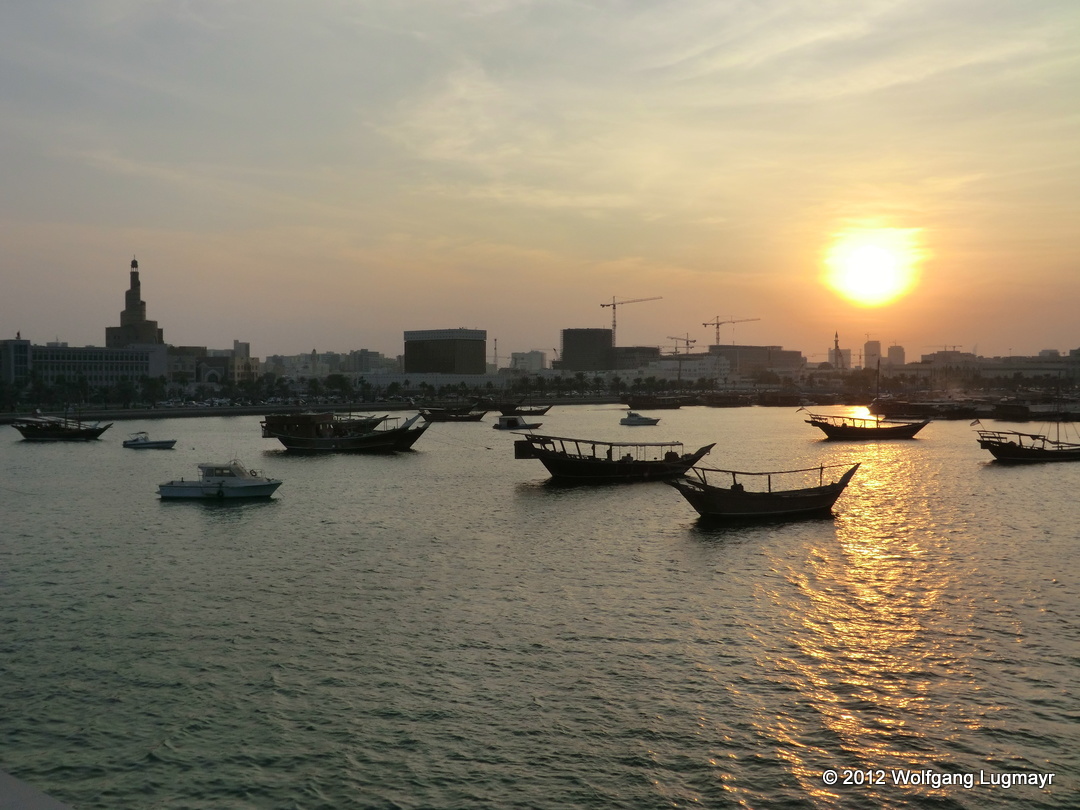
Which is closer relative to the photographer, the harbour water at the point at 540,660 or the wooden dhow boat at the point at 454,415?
the harbour water at the point at 540,660

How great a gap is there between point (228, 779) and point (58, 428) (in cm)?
11598

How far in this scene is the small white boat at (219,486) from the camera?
6244cm

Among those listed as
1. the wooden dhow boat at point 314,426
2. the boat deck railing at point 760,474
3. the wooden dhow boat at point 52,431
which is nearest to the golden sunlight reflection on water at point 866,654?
the boat deck railing at point 760,474

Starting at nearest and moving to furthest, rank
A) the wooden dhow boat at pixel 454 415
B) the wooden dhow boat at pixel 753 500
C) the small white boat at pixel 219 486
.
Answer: the wooden dhow boat at pixel 753 500 → the small white boat at pixel 219 486 → the wooden dhow boat at pixel 454 415

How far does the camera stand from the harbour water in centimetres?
2011

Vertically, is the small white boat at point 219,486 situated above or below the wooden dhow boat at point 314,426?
below

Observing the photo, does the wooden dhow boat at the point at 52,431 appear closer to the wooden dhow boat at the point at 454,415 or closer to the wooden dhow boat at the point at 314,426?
the wooden dhow boat at the point at 314,426

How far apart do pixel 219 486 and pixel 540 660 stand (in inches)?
1642

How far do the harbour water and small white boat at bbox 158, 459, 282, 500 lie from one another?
6.59 m

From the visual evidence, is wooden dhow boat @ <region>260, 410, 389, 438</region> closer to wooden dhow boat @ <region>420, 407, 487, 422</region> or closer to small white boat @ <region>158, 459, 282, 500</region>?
small white boat @ <region>158, 459, 282, 500</region>

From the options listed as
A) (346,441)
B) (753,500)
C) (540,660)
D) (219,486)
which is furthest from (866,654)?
(346,441)

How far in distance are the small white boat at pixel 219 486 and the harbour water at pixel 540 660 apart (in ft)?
21.6

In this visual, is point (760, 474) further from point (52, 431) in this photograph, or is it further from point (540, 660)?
point (52, 431)

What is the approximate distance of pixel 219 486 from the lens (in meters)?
62.4
